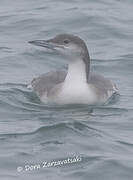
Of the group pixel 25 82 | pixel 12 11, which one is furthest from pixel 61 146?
pixel 12 11

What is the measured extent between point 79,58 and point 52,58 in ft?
9.68

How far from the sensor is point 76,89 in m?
14.1

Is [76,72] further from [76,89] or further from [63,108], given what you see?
[63,108]

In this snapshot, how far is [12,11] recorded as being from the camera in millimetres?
20391

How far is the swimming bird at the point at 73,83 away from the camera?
1389 cm

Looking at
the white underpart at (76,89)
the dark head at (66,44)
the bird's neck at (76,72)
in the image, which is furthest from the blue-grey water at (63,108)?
the dark head at (66,44)

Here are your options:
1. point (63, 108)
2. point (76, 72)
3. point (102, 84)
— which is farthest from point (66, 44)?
point (102, 84)

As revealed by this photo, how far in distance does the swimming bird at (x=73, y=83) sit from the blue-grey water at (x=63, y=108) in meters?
0.17

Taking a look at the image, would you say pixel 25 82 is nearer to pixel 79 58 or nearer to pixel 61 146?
pixel 79 58

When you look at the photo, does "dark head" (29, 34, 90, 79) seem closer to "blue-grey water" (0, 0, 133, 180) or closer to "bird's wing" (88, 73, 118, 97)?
"bird's wing" (88, 73, 118, 97)

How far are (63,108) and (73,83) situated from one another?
0.49 m

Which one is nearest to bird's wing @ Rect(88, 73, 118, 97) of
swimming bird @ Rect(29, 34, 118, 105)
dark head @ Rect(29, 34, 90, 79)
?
swimming bird @ Rect(29, 34, 118, 105)

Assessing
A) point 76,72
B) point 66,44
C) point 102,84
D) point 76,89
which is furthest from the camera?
point 102,84

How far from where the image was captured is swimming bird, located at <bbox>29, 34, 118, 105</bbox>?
13.9 m
